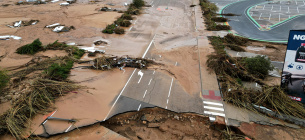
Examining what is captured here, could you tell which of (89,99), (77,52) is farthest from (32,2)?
(89,99)

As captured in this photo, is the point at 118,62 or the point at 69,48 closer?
the point at 118,62

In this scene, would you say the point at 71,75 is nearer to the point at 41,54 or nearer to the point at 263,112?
the point at 41,54

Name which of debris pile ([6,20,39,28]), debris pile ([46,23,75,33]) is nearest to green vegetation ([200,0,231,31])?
debris pile ([46,23,75,33])

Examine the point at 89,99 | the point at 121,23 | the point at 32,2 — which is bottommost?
the point at 89,99

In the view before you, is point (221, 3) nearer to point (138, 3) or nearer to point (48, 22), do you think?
point (138, 3)

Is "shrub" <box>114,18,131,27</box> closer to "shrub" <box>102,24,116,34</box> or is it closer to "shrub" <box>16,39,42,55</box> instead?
"shrub" <box>102,24,116,34</box>

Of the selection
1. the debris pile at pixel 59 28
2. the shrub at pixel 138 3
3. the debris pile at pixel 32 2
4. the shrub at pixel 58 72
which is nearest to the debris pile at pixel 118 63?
the shrub at pixel 58 72
